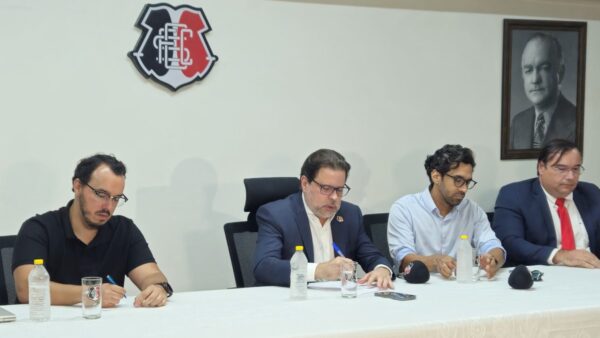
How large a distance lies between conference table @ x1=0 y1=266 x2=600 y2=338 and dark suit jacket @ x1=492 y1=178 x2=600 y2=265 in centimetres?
96

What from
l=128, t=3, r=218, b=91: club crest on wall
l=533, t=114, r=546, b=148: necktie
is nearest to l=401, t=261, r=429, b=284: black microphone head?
l=128, t=3, r=218, b=91: club crest on wall

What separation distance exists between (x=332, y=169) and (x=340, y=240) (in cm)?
37

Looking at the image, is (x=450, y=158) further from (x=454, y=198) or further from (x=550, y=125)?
(x=550, y=125)

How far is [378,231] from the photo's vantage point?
4.23 metres

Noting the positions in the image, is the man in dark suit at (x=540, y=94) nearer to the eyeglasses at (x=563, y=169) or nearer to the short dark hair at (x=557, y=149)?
the short dark hair at (x=557, y=149)

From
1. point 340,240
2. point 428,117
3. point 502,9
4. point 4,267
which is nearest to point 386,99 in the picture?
point 428,117

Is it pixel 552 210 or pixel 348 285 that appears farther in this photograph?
pixel 552 210

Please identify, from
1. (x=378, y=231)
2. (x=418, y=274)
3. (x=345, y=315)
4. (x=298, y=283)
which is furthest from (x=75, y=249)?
(x=378, y=231)

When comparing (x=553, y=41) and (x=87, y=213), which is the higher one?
(x=553, y=41)

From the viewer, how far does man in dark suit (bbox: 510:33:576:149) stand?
499 cm

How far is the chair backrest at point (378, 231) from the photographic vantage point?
4.19 m

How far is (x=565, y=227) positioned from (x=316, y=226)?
1.45m

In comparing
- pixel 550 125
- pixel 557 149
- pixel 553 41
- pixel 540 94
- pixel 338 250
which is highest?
pixel 553 41

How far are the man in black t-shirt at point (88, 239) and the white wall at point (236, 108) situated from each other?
84 centimetres
